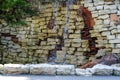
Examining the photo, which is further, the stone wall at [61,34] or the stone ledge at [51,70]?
the stone wall at [61,34]

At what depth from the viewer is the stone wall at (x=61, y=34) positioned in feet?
26.4

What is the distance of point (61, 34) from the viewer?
8875 mm

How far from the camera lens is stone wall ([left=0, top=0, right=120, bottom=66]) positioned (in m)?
8.05

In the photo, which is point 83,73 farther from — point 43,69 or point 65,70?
point 43,69

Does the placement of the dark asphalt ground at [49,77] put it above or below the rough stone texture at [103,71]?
below

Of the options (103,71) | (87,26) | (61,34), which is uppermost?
(87,26)

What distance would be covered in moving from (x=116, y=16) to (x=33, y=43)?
243 centimetres

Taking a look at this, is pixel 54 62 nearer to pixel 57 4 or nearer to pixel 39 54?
pixel 39 54

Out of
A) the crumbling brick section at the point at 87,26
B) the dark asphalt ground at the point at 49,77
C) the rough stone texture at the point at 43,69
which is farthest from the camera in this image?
the crumbling brick section at the point at 87,26

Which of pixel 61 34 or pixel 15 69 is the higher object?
pixel 15 69

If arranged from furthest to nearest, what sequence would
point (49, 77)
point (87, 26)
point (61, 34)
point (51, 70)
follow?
point (61, 34), point (87, 26), point (51, 70), point (49, 77)

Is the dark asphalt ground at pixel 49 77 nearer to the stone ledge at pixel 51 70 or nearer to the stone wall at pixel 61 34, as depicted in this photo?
the stone ledge at pixel 51 70

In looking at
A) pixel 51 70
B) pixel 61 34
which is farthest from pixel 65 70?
pixel 61 34

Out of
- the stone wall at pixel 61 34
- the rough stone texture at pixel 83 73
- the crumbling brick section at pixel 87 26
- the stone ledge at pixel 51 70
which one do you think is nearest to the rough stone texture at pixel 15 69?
the stone ledge at pixel 51 70
